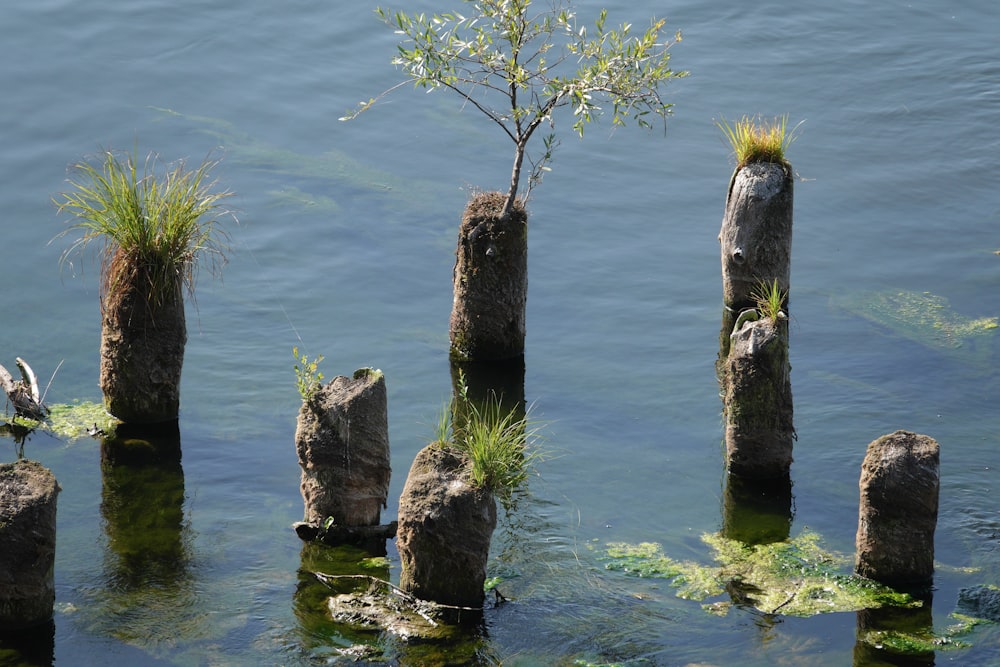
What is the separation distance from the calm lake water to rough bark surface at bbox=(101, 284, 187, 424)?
530 millimetres

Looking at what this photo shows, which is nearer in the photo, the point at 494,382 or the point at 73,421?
the point at 73,421

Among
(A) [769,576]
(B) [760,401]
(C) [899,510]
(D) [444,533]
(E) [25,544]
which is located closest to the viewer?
(E) [25,544]

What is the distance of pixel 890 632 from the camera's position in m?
11.0

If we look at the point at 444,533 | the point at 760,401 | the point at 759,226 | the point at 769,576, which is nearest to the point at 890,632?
the point at 769,576

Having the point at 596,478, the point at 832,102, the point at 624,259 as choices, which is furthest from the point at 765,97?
the point at 596,478

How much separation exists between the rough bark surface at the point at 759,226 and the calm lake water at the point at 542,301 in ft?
3.51

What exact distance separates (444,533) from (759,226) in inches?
281

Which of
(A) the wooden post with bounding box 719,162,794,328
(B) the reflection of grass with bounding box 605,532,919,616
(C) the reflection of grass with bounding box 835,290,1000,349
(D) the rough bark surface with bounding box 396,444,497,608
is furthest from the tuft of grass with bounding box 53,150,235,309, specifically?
(C) the reflection of grass with bounding box 835,290,1000,349

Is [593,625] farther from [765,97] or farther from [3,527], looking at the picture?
[765,97]

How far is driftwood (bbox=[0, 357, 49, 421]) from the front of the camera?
1437cm

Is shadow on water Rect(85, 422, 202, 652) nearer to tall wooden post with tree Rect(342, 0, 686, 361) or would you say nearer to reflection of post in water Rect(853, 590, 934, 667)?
tall wooden post with tree Rect(342, 0, 686, 361)

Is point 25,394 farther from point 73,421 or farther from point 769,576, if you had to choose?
point 769,576

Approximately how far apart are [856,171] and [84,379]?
12.9m

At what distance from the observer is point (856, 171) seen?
2211 centimetres
